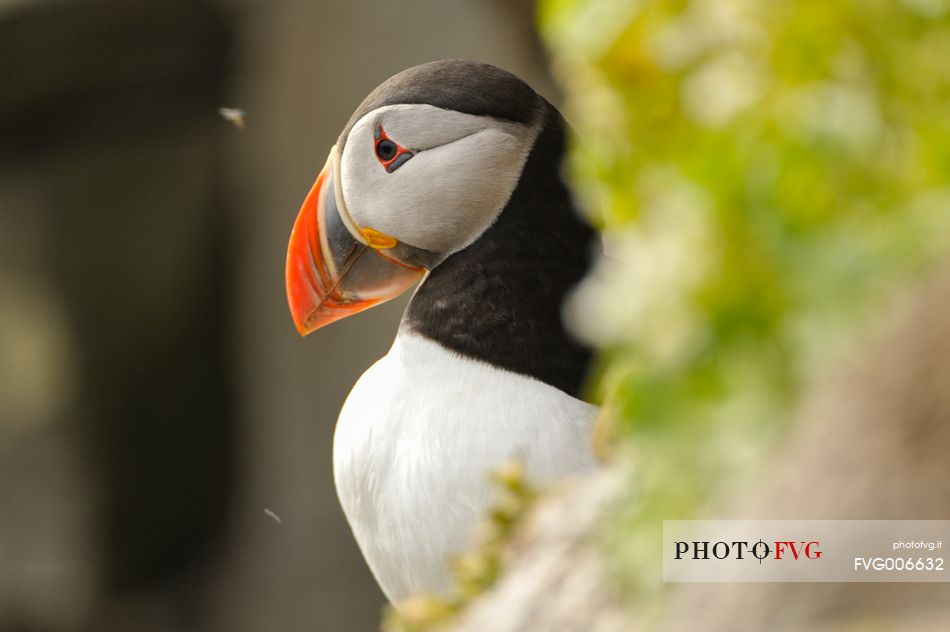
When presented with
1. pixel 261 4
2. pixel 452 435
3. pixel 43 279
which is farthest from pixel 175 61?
pixel 452 435

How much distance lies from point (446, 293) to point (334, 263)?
12.4 inches

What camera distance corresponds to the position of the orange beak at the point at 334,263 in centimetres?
291

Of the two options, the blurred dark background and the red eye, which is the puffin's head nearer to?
→ the red eye

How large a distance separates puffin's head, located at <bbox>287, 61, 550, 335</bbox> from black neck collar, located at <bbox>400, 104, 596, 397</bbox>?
0.16 ft

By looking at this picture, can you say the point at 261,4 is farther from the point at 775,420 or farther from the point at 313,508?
the point at 775,420

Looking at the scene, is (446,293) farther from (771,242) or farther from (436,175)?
(771,242)

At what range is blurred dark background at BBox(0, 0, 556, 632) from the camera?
627cm

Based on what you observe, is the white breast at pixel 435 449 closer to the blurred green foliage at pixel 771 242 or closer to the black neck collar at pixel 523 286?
the black neck collar at pixel 523 286

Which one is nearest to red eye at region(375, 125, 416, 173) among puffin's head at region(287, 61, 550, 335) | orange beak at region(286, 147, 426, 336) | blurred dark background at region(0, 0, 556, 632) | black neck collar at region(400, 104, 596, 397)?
puffin's head at region(287, 61, 550, 335)

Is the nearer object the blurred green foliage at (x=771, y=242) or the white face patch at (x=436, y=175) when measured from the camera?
the blurred green foliage at (x=771, y=242)

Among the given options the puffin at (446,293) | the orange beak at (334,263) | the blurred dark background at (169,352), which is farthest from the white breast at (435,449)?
the blurred dark background at (169,352)

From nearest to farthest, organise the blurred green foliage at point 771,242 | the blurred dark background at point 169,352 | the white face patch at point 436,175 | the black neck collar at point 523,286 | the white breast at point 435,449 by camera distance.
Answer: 1. the blurred green foliage at point 771,242
2. the white breast at point 435,449
3. the black neck collar at point 523,286
4. the white face patch at point 436,175
5. the blurred dark background at point 169,352

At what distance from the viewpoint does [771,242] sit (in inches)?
44.7

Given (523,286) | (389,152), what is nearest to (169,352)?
(389,152)
